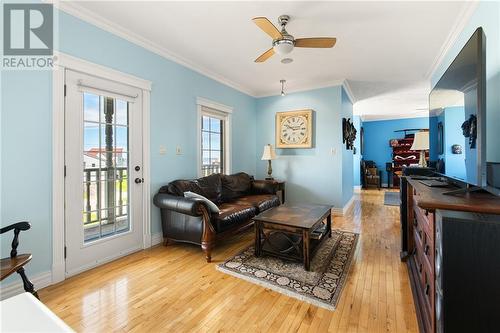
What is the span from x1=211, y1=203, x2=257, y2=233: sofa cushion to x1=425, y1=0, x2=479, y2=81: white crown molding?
10.2ft

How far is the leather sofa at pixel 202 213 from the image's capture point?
2.57 metres

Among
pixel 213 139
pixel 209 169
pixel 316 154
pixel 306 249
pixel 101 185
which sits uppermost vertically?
pixel 213 139

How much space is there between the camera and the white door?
89.1 inches

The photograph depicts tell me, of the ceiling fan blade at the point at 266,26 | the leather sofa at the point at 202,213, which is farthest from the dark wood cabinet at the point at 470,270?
the leather sofa at the point at 202,213

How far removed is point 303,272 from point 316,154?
2857 mm

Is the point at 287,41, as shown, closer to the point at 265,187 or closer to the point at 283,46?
the point at 283,46

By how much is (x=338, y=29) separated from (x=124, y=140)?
2.78m

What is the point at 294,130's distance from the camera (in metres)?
→ 4.86

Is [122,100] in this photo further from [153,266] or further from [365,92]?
[365,92]

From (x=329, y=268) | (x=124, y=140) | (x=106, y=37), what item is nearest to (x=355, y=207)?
(x=329, y=268)

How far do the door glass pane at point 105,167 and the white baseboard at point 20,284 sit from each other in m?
0.44

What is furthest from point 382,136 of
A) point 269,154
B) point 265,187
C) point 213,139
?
point 213,139

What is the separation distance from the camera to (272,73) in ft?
13.2

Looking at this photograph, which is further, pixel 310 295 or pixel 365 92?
pixel 365 92
